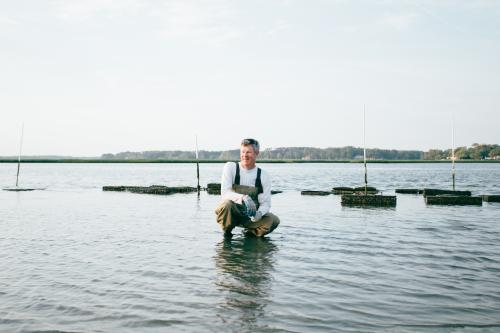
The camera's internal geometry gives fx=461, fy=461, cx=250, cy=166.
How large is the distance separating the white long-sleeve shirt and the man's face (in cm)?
17

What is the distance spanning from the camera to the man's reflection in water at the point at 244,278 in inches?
206

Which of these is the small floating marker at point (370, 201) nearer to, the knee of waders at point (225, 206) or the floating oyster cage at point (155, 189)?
the knee of waders at point (225, 206)

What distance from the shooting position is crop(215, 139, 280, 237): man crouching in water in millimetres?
9930

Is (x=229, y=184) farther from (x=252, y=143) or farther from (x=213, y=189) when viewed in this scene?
(x=213, y=189)

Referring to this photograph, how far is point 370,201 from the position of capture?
828 inches

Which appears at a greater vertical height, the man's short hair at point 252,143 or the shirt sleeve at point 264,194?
the man's short hair at point 252,143

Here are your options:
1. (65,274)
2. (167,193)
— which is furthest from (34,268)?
(167,193)

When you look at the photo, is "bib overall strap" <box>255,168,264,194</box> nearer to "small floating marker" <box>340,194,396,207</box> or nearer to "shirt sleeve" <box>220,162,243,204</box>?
"shirt sleeve" <box>220,162,243,204</box>

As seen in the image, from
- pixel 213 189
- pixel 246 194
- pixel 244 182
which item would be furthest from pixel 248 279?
pixel 213 189

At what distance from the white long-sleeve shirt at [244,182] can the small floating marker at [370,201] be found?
37.9ft

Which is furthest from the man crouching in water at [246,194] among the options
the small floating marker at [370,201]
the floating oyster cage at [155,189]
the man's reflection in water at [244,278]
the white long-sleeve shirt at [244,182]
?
the floating oyster cage at [155,189]

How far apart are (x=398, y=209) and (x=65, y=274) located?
1538 centimetres

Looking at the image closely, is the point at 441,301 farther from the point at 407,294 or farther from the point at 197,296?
the point at 197,296

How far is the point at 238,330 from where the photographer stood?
15.6ft
